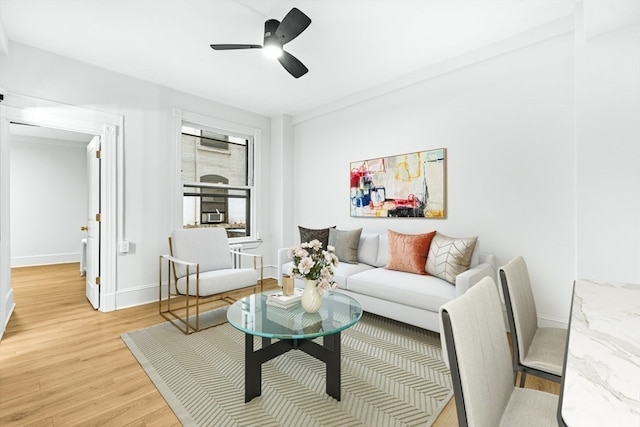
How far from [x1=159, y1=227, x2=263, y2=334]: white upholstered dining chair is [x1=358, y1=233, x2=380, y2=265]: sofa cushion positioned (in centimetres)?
124

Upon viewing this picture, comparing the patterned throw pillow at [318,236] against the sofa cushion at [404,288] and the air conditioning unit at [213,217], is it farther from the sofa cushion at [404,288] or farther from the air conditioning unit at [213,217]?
the air conditioning unit at [213,217]

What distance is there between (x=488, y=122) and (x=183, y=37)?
302 cm

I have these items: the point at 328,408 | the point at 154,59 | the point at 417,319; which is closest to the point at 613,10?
the point at 417,319

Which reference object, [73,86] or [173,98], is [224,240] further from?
[73,86]

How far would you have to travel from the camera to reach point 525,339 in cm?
146

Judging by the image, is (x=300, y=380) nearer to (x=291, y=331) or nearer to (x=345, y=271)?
(x=291, y=331)

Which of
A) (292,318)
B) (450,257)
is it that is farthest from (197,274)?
(450,257)

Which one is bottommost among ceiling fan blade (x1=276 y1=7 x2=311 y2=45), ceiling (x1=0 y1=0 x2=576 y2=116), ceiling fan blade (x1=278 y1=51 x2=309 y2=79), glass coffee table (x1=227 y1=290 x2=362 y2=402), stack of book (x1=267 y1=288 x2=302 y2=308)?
glass coffee table (x1=227 y1=290 x2=362 y2=402)

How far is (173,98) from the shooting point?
3.93 metres

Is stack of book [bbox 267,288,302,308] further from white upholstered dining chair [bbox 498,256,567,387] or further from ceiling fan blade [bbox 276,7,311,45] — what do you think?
ceiling fan blade [bbox 276,7,311,45]

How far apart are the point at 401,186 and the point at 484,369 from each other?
2.88 metres

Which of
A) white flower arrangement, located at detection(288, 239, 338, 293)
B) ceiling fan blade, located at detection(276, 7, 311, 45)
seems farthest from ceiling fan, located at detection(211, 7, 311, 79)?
white flower arrangement, located at detection(288, 239, 338, 293)

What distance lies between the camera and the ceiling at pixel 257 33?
2.38 metres

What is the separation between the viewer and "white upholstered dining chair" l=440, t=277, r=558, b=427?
0.82m
